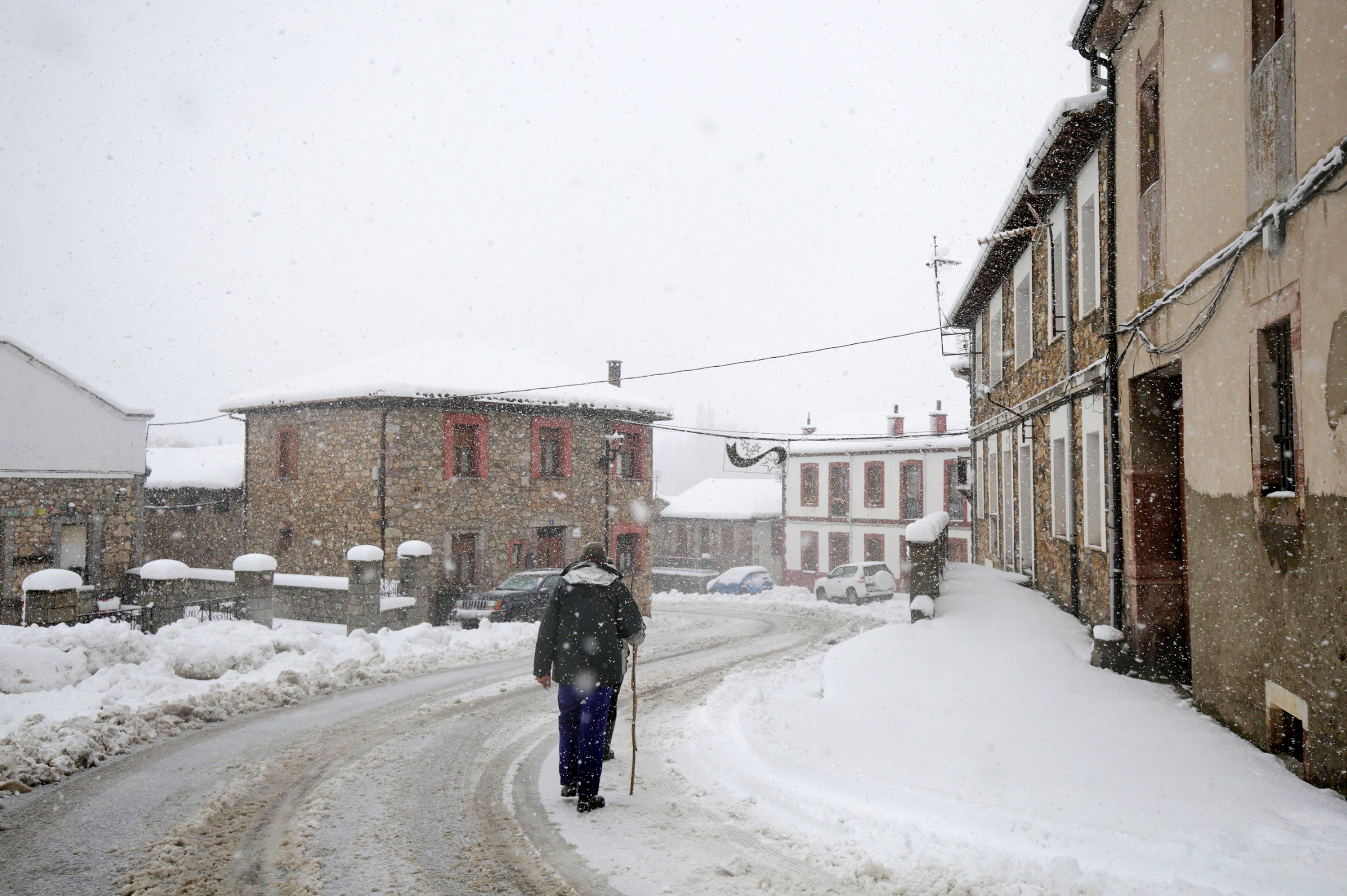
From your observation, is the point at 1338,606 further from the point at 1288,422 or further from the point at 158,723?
the point at 158,723

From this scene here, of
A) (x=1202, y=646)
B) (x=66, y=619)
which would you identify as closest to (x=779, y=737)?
(x=1202, y=646)

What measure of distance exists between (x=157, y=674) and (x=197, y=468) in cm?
2112

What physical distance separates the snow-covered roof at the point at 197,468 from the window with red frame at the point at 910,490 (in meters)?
27.4

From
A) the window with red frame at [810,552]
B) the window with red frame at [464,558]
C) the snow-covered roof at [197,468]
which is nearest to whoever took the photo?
the window with red frame at [464,558]

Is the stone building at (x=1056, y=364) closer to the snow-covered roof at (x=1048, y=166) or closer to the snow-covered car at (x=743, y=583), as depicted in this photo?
the snow-covered roof at (x=1048, y=166)

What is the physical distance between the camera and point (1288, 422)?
17.5 ft

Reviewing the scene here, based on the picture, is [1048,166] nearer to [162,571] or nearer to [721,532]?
[162,571]

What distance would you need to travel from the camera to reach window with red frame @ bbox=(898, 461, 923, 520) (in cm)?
3719

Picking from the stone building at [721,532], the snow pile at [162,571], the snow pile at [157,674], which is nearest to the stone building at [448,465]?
the snow pile at [162,571]

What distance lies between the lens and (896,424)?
1554 inches

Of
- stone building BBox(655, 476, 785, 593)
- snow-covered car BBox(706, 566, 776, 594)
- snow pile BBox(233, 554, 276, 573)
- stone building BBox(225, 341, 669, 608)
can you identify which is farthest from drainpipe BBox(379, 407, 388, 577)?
stone building BBox(655, 476, 785, 593)

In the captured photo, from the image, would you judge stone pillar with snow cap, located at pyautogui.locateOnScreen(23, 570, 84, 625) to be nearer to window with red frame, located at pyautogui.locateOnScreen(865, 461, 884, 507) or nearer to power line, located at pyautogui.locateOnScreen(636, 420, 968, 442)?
power line, located at pyautogui.locateOnScreen(636, 420, 968, 442)

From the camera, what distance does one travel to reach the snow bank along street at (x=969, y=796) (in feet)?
13.1

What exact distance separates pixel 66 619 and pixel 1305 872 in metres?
15.0
